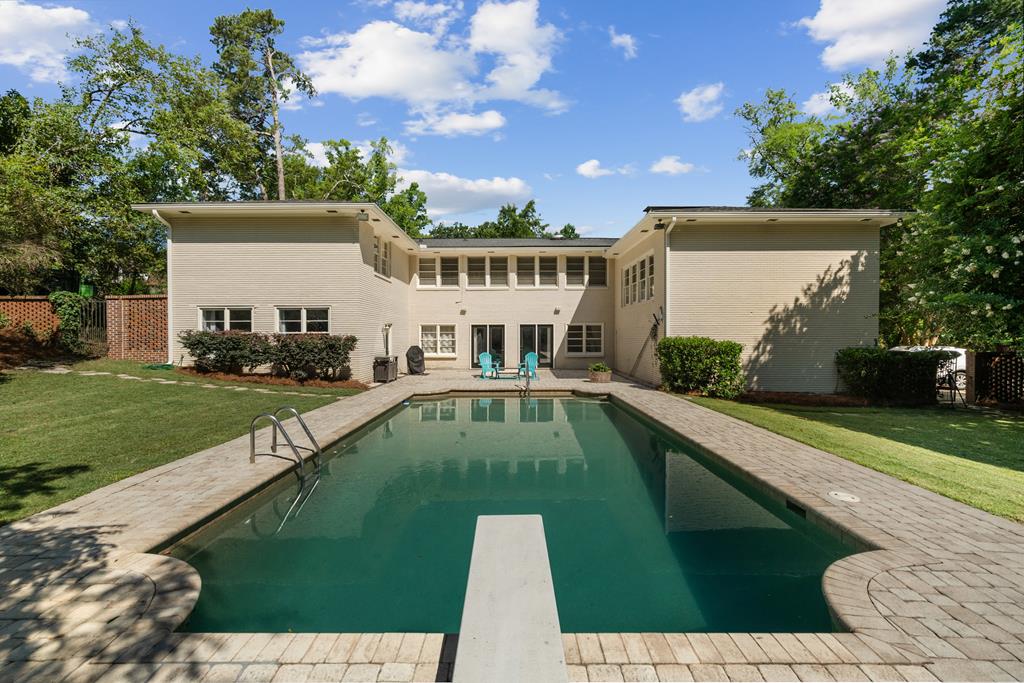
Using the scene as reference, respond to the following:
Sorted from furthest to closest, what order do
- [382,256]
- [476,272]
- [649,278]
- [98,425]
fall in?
1. [476,272]
2. [382,256]
3. [649,278]
4. [98,425]

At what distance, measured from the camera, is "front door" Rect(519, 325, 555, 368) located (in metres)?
19.0

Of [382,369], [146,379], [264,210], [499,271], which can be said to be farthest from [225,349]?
[499,271]

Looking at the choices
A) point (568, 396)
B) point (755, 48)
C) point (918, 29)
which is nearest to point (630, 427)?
point (568, 396)

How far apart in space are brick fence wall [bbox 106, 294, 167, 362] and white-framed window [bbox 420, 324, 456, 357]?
877 centimetres

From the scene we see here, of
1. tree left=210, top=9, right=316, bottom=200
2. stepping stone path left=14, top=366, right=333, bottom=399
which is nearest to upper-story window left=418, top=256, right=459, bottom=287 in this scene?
stepping stone path left=14, top=366, right=333, bottom=399

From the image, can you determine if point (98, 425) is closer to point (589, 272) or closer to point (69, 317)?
point (69, 317)

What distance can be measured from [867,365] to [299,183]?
2898cm

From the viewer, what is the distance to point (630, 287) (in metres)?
16.9

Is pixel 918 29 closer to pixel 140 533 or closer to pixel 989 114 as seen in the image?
pixel 989 114

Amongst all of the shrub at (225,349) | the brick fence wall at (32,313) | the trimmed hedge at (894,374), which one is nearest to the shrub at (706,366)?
the trimmed hedge at (894,374)

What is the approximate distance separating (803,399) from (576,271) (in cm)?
1000

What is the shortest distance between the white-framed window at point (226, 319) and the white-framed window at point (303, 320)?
3.19ft

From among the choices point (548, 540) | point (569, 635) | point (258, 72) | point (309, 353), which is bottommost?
point (548, 540)

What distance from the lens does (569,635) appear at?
254cm
